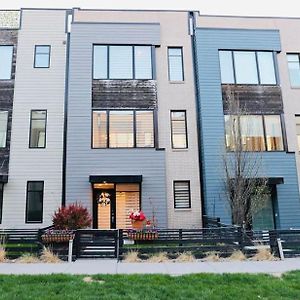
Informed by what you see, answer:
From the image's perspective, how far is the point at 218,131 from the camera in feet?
56.9

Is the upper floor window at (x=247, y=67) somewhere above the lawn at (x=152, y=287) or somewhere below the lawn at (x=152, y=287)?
above

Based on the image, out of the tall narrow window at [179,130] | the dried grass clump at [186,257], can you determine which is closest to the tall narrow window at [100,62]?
the tall narrow window at [179,130]

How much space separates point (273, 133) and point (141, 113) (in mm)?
7139

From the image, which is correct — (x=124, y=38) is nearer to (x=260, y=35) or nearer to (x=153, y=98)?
(x=153, y=98)

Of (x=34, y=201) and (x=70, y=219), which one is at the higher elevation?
(x=34, y=201)

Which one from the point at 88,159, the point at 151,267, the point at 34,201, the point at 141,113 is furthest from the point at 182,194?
the point at 151,267

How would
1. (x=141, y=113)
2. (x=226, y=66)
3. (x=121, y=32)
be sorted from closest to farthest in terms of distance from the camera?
(x=141, y=113) < (x=121, y=32) < (x=226, y=66)

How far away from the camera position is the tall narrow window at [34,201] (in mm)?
16031

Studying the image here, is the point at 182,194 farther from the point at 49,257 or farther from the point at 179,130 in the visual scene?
the point at 49,257

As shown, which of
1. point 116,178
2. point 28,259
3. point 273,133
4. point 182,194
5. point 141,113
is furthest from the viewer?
point 273,133

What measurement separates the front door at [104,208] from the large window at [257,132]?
21.4 ft

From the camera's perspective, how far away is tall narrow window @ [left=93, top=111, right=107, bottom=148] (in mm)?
16766

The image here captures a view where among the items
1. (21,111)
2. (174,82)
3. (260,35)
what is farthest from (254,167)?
(21,111)

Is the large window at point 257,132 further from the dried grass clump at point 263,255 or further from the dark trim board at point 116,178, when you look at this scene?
the dried grass clump at point 263,255
